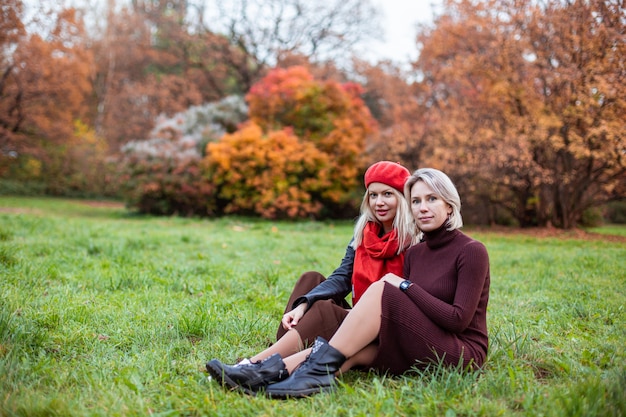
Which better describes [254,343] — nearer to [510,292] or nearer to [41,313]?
[41,313]

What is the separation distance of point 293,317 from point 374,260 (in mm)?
624

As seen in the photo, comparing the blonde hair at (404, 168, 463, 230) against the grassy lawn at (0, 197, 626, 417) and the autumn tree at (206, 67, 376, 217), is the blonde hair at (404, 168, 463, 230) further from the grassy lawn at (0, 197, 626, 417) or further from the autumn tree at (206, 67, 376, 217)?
the autumn tree at (206, 67, 376, 217)

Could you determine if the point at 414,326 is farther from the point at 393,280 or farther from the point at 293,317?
the point at 293,317

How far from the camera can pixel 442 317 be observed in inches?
95.4

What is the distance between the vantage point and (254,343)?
3.19 metres

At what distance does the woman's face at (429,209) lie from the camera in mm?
2613

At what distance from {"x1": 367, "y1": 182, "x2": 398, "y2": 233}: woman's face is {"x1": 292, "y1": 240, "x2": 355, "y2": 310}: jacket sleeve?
355 millimetres

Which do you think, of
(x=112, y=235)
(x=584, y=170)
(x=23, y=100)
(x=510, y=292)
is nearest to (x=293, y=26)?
(x=23, y=100)

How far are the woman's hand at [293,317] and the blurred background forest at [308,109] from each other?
781 cm

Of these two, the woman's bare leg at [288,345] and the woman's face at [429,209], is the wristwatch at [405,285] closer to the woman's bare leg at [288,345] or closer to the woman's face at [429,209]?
the woman's face at [429,209]

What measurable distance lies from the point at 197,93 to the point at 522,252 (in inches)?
731

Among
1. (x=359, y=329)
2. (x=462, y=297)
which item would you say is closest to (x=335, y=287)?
(x=359, y=329)

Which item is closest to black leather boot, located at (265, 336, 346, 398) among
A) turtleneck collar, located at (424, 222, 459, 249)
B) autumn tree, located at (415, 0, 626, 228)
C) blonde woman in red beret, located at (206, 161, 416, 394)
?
blonde woman in red beret, located at (206, 161, 416, 394)

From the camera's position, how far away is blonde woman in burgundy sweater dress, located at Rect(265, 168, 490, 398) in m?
2.40
